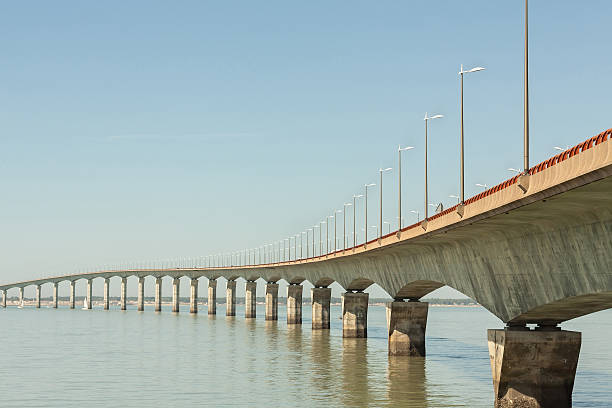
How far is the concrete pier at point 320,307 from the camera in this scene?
366 ft

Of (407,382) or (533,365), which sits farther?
(407,382)

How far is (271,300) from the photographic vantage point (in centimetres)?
14288

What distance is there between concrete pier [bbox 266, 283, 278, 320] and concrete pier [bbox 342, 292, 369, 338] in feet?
166

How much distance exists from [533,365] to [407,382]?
11.3m

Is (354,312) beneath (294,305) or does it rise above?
above

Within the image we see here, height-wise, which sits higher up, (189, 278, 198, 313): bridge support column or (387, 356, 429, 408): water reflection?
(387, 356, 429, 408): water reflection

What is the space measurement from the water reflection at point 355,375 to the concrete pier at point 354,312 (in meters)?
8.60

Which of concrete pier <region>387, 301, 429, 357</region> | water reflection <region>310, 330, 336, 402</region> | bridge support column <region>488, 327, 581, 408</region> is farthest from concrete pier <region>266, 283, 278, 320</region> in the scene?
bridge support column <region>488, 327, 581, 408</region>

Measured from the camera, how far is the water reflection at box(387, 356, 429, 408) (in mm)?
42188

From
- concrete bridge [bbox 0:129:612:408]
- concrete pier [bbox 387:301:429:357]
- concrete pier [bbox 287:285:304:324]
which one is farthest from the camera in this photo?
concrete pier [bbox 287:285:304:324]

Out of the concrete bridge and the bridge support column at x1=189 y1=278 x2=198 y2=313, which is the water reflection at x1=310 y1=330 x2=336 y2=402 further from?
the bridge support column at x1=189 y1=278 x2=198 y2=313

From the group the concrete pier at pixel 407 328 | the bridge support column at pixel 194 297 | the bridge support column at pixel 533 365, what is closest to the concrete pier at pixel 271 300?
the bridge support column at pixel 194 297

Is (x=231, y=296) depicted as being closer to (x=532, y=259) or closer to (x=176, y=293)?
(x=176, y=293)

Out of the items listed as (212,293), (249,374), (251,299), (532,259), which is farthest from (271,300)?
(532,259)
